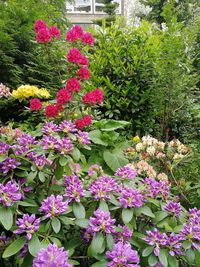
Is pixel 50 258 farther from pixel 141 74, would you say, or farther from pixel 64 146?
pixel 141 74

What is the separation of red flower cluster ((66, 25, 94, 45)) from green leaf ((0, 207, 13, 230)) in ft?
5.34

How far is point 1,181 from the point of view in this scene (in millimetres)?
1674

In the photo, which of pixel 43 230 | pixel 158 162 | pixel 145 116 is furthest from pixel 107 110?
pixel 43 230

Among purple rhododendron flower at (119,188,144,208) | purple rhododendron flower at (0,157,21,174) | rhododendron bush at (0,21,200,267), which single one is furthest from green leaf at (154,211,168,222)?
purple rhododendron flower at (0,157,21,174)

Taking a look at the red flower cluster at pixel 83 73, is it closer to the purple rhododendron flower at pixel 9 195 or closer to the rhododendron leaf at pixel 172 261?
the purple rhododendron flower at pixel 9 195

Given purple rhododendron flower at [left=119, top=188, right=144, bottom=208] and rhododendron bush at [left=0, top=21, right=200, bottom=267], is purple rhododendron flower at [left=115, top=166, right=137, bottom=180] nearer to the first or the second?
rhododendron bush at [left=0, top=21, right=200, bottom=267]

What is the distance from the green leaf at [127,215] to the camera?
1.50 metres

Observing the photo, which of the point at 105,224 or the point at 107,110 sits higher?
the point at 105,224

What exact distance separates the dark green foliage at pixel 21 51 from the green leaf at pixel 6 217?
9.81ft

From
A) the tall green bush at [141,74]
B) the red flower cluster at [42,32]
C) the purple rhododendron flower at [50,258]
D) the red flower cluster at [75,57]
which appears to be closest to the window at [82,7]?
the tall green bush at [141,74]

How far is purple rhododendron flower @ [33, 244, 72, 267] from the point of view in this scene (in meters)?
1.21

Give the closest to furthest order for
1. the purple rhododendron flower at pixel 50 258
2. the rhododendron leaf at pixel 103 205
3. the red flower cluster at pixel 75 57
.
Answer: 1. the purple rhododendron flower at pixel 50 258
2. the rhododendron leaf at pixel 103 205
3. the red flower cluster at pixel 75 57

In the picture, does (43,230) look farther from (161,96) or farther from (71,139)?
(161,96)

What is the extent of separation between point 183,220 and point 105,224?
444mm
